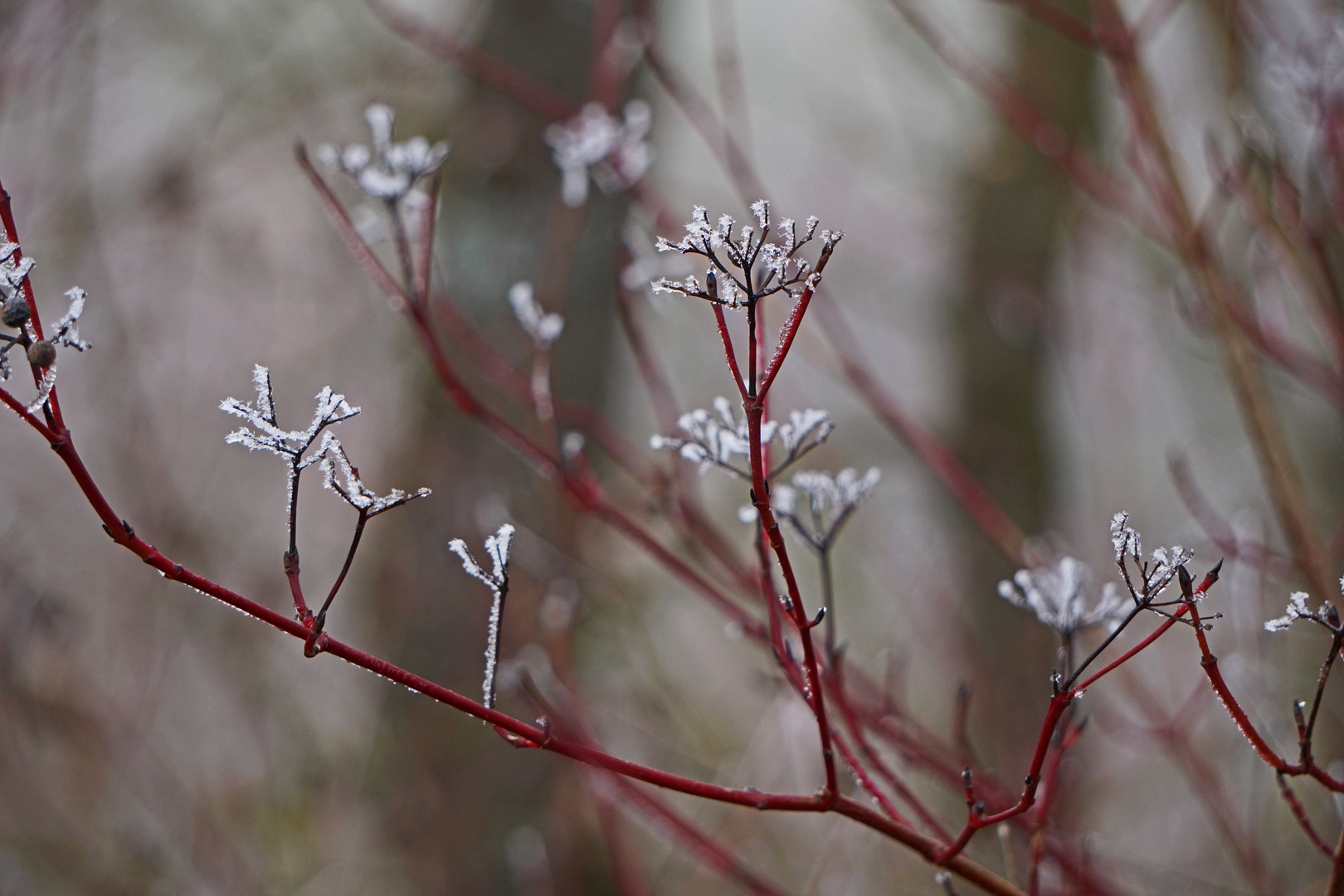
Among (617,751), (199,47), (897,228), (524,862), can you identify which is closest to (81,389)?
(199,47)

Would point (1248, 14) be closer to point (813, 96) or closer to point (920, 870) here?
point (920, 870)

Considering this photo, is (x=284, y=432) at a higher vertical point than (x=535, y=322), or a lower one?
lower

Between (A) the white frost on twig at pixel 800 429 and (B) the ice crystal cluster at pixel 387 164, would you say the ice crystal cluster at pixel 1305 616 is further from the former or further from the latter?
(B) the ice crystal cluster at pixel 387 164

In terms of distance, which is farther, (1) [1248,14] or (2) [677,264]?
(1) [1248,14]

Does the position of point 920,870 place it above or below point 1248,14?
below

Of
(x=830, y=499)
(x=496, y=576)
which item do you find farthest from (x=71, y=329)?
(x=830, y=499)

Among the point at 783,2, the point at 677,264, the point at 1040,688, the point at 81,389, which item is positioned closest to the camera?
the point at 677,264

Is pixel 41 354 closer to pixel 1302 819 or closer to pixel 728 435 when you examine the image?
pixel 728 435

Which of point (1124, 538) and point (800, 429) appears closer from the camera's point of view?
point (1124, 538)
